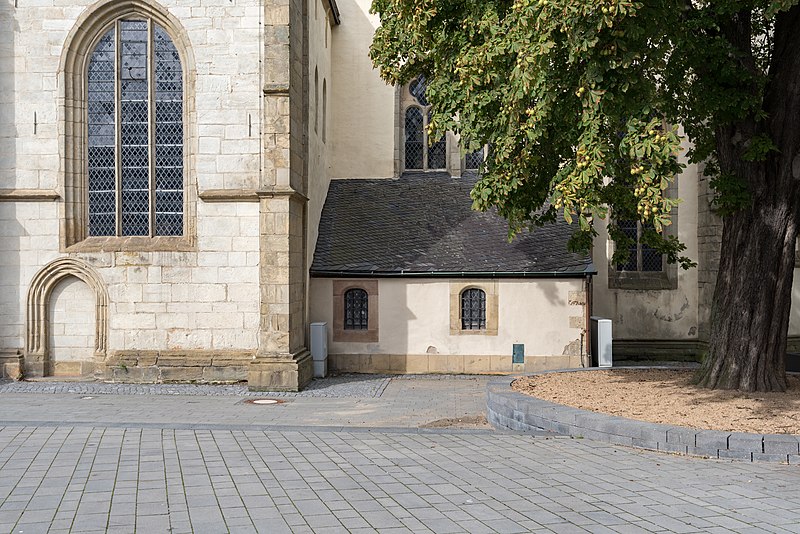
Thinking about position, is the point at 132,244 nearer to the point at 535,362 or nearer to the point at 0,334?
the point at 0,334

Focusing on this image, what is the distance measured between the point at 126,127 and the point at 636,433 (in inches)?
459

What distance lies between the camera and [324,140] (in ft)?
63.5

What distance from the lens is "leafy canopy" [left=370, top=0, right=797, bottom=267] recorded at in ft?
27.0

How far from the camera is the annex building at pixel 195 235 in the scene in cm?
1493

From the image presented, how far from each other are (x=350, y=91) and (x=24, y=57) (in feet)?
26.8

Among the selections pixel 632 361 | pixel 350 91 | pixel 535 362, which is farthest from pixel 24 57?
pixel 632 361

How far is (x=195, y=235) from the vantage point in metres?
15.1

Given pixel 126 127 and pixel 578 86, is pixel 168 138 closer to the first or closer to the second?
pixel 126 127

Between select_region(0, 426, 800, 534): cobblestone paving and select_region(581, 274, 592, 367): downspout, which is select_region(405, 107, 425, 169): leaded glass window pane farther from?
select_region(0, 426, 800, 534): cobblestone paving

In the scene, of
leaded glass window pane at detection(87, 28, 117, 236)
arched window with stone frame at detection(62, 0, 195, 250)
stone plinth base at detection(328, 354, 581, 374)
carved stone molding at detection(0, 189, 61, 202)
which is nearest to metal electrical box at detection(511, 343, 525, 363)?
stone plinth base at detection(328, 354, 581, 374)

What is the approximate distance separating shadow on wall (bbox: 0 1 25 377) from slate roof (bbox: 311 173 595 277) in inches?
231

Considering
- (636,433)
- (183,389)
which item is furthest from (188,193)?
(636,433)

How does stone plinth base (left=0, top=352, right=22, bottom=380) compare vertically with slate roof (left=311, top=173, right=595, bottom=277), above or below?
below

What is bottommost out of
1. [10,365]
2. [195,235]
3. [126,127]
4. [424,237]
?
[10,365]
